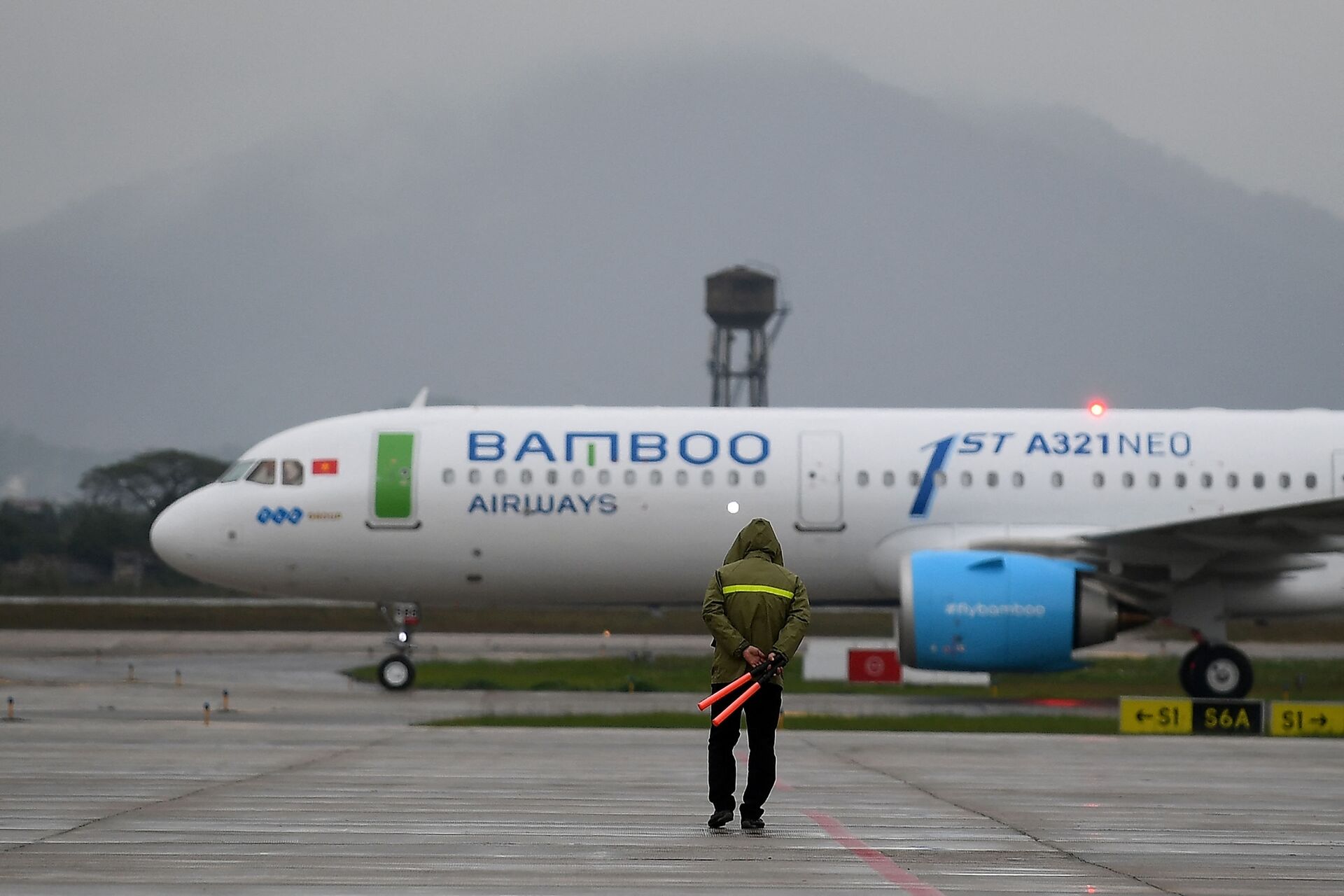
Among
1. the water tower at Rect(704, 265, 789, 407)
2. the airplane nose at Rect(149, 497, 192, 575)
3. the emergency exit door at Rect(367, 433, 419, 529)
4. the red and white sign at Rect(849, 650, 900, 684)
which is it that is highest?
the water tower at Rect(704, 265, 789, 407)

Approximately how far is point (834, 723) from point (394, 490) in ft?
Result: 22.2

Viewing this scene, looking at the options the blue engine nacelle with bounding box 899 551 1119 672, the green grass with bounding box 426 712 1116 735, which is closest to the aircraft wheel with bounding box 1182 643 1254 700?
the blue engine nacelle with bounding box 899 551 1119 672

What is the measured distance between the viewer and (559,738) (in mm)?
13492

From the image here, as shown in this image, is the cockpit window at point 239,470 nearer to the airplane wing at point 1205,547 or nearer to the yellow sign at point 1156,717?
the airplane wing at point 1205,547

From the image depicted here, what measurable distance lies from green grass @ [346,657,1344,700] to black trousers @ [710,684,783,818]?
466 inches

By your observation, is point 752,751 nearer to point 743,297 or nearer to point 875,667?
point 875,667

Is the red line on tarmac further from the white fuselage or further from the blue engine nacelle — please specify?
the white fuselage

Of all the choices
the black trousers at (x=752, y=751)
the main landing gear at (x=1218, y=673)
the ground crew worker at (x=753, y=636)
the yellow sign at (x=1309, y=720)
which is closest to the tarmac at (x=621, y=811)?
the black trousers at (x=752, y=751)

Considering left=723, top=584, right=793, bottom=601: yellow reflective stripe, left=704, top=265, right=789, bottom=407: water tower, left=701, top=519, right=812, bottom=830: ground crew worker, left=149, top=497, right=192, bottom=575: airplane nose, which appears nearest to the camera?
left=701, top=519, right=812, bottom=830: ground crew worker

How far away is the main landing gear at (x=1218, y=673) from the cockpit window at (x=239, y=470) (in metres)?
11.5

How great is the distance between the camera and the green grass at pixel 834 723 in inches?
591

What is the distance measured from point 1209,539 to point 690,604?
20.3 feet

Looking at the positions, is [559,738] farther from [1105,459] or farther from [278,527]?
[1105,459]

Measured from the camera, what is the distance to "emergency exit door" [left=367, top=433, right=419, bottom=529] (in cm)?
1972
